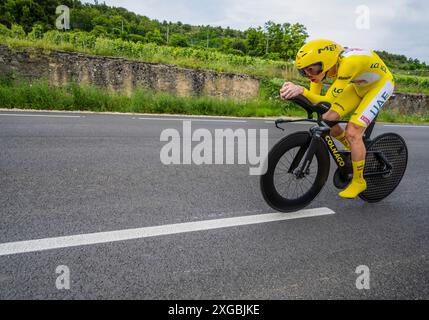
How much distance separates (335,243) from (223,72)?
58.7 ft

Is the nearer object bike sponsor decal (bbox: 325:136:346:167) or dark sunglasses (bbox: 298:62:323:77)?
dark sunglasses (bbox: 298:62:323:77)

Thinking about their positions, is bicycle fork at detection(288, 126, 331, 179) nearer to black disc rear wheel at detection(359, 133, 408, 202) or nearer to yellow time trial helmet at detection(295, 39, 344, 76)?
yellow time trial helmet at detection(295, 39, 344, 76)

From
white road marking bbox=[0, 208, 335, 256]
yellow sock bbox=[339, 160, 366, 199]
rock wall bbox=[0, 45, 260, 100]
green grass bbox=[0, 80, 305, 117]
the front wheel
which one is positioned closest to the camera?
white road marking bbox=[0, 208, 335, 256]

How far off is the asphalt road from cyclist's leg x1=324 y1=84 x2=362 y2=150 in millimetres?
794

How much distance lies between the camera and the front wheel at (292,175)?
279cm

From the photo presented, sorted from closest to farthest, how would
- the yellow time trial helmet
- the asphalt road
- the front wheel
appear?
the asphalt road < the yellow time trial helmet < the front wheel

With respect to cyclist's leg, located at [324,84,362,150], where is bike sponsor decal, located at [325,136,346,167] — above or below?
below

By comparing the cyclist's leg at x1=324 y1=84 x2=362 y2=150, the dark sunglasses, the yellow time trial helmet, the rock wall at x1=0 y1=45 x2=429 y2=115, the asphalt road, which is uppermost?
the rock wall at x1=0 y1=45 x2=429 y2=115

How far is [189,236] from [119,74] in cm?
1656

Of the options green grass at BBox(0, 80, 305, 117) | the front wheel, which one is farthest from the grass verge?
the front wheel

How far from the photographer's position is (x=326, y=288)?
2.00 m

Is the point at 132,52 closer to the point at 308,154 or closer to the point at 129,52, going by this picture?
the point at 129,52

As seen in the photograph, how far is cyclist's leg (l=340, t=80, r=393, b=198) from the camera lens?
119 inches

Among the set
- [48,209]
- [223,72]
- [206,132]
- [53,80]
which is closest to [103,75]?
[53,80]
